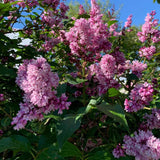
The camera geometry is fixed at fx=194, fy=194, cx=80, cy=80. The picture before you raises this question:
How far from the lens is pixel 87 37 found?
1448mm

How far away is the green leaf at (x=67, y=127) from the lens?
0.95 metres

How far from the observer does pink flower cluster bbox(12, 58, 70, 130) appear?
1006mm

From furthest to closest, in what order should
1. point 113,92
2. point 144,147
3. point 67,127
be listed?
1. point 113,92
2. point 144,147
3. point 67,127

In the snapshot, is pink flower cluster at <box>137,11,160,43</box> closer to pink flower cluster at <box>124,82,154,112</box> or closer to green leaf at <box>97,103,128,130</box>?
pink flower cluster at <box>124,82,154,112</box>

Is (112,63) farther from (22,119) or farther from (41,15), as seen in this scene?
(41,15)

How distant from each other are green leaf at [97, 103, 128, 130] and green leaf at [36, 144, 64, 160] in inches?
15.4

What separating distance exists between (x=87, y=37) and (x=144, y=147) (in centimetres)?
84

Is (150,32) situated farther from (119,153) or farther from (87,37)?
(119,153)

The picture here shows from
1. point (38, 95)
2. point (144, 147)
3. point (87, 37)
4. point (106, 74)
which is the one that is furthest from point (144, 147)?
point (87, 37)

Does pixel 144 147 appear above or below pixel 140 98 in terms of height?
below

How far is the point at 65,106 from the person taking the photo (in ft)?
3.44

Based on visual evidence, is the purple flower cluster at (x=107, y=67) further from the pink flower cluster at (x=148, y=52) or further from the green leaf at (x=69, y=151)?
the pink flower cluster at (x=148, y=52)

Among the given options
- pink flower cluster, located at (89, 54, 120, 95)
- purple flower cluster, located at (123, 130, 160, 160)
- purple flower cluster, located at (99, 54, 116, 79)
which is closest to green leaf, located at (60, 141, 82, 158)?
purple flower cluster, located at (123, 130, 160, 160)

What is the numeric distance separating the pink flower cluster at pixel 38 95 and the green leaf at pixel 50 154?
0.25m
